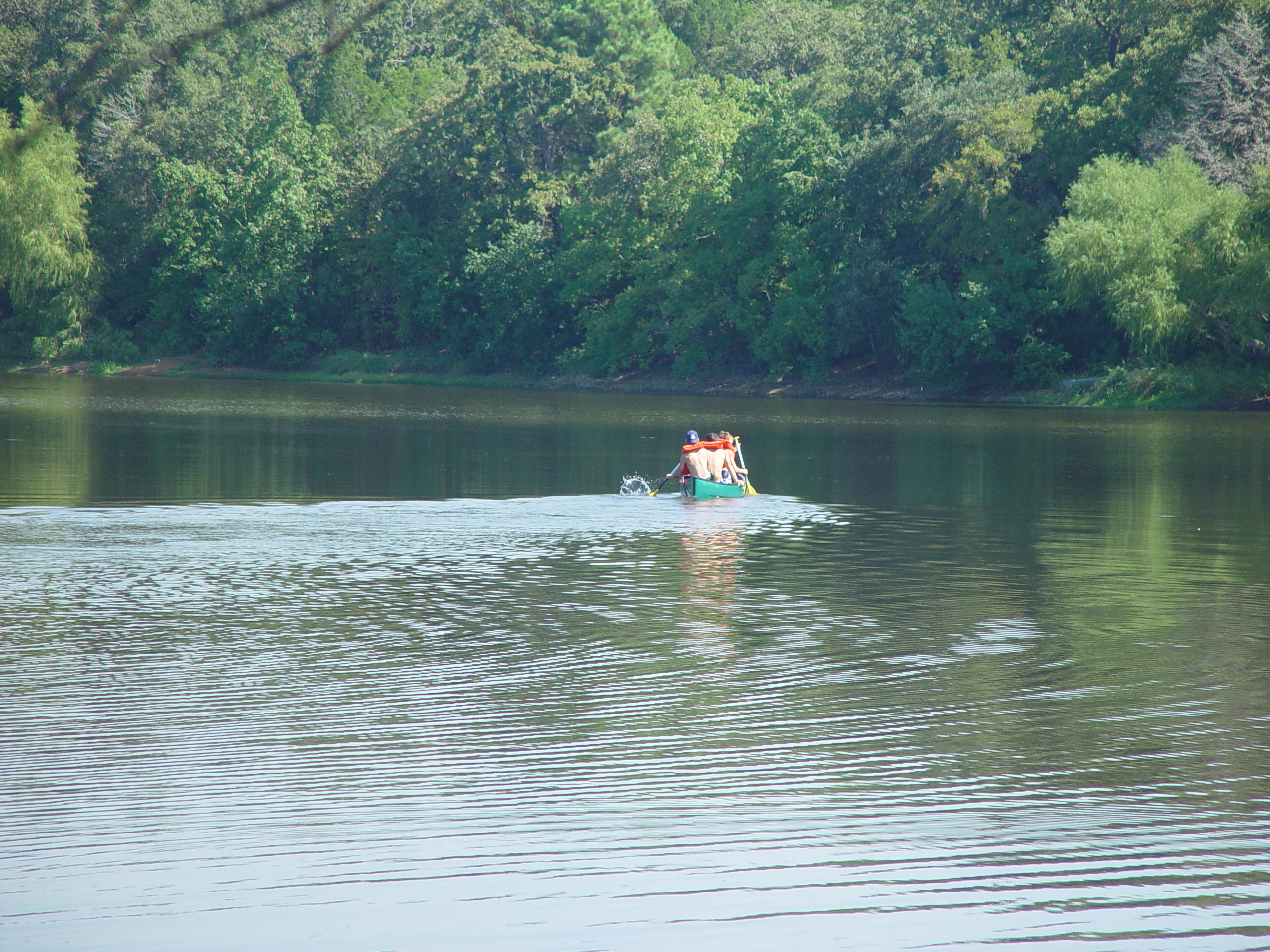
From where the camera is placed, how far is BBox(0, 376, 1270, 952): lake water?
21.6ft

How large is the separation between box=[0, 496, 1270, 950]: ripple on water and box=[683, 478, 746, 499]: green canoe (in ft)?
35.1

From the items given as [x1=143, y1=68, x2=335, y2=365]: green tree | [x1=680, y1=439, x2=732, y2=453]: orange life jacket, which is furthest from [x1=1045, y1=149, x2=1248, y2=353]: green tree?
[x1=143, y1=68, x2=335, y2=365]: green tree

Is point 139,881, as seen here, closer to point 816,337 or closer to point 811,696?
point 811,696

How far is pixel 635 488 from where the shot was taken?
2784 cm

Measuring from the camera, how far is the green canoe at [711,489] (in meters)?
26.7

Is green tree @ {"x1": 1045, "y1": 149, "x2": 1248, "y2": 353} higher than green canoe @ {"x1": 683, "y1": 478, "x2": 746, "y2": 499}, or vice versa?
green tree @ {"x1": 1045, "y1": 149, "x2": 1248, "y2": 353}

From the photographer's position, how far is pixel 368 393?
7294 cm

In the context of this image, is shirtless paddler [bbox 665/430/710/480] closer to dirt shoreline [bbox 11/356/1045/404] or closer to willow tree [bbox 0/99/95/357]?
dirt shoreline [bbox 11/356/1045/404]

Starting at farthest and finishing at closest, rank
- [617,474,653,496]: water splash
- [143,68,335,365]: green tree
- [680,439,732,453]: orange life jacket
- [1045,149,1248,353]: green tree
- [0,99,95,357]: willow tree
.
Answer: [143,68,335,365]: green tree < [0,99,95,357]: willow tree < [1045,149,1248,353]: green tree < [617,474,653,496]: water splash < [680,439,732,453]: orange life jacket

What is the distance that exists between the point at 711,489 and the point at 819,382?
177ft

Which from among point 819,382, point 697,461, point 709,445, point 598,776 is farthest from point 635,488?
point 819,382

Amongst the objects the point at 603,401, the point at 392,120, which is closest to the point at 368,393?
Result: the point at 603,401

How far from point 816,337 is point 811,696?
6838cm

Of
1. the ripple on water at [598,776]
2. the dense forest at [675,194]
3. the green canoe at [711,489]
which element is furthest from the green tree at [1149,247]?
the ripple on water at [598,776]
